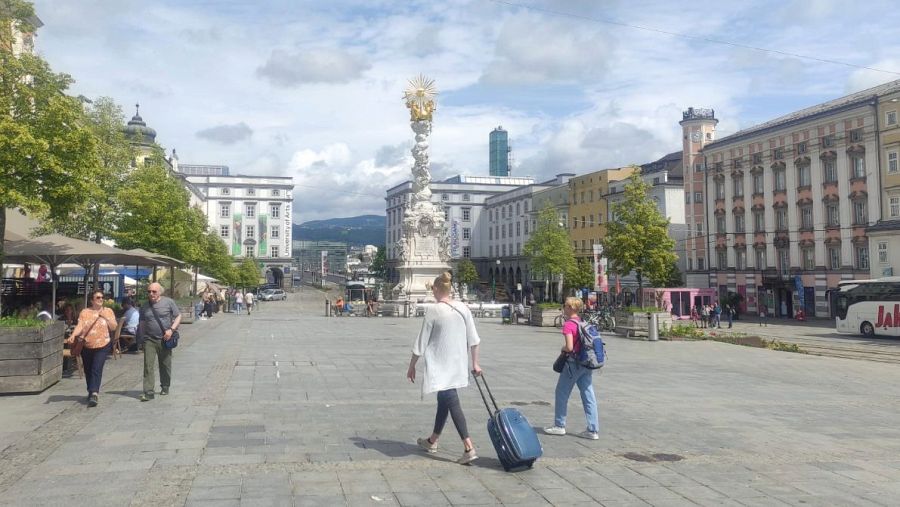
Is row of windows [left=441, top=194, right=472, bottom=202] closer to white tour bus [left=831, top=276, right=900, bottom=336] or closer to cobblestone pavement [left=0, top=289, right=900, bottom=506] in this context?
white tour bus [left=831, top=276, right=900, bottom=336]

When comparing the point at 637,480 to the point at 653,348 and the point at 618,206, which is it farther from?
the point at 618,206

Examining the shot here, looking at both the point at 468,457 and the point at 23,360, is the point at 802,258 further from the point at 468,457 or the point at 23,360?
the point at 23,360

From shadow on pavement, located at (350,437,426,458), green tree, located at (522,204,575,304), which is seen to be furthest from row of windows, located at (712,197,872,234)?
shadow on pavement, located at (350,437,426,458)

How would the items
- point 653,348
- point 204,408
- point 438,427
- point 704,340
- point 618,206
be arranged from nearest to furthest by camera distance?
point 438,427, point 204,408, point 653,348, point 704,340, point 618,206

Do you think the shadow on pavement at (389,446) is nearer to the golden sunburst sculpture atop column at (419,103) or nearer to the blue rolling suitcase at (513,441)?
the blue rolling suitcase at (513,441)

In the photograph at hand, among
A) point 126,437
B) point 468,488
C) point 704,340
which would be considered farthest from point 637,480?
point 704,340

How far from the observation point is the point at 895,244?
4606cm

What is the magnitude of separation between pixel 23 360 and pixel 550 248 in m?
62.7

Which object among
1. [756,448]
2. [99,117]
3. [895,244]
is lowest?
[756,448]

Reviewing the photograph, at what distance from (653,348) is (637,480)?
1772cm

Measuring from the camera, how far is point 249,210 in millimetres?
124500

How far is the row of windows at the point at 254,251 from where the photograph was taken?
12206cm

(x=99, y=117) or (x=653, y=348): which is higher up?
(x=99, y=117)

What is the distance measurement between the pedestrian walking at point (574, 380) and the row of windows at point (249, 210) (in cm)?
12034
